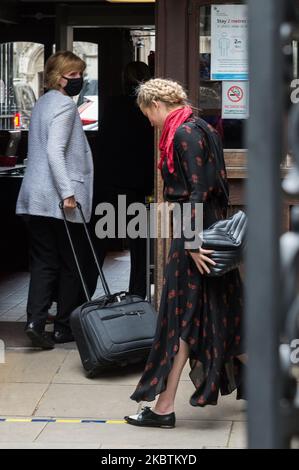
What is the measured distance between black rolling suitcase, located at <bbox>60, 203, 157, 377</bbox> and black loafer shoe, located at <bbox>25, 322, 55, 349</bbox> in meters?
0.70

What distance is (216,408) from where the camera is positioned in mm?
5719

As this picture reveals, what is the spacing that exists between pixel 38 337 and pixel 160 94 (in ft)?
7.59

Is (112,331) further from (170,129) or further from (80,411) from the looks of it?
(170,129)

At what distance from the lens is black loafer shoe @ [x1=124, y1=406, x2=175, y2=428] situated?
17.3 feet

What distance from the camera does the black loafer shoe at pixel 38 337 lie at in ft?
22.5

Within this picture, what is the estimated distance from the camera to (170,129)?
16.9 feet

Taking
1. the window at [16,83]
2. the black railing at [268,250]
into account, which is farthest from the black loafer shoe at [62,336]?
the window at [16,83]

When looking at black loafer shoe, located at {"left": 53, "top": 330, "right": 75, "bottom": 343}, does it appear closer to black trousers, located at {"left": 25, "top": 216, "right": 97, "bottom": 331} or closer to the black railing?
black trousers, located at {"left": 25, "top": 216, "right": 97, "bottom": 331}

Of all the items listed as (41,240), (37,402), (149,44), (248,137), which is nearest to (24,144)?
(149,44)

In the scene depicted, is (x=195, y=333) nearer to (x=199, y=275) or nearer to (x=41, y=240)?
(x=199, y=275)

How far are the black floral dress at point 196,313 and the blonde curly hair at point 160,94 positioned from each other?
0.14m

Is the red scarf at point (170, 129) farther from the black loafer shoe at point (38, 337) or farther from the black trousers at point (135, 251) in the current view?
the black trousers at point (135, 251)

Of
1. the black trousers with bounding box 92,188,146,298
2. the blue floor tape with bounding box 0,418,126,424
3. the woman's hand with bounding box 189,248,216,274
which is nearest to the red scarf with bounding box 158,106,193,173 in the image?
the woman's hand with bounding box 189,248,216,274

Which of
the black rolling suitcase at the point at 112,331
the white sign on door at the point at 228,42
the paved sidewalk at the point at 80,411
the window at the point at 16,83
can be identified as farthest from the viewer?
the window at the point at 16,83
